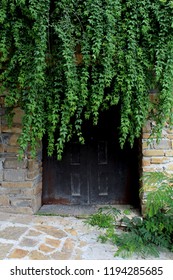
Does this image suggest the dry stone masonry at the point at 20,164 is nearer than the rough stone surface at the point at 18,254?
No

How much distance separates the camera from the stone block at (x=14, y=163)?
284 cm

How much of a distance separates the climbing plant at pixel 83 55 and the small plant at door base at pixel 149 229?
644mm

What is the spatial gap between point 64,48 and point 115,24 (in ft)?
1.74

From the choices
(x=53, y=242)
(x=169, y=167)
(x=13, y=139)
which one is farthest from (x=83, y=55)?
(x=53, y=242)

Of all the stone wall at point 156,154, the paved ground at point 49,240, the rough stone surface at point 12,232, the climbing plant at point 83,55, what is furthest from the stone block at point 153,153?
the rough stone surface at point 12,232

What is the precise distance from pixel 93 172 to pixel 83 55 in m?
1.61

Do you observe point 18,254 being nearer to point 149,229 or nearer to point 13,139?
point 149,229

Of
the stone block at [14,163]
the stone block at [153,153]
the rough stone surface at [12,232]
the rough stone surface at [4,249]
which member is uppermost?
the stone block at [153,153]

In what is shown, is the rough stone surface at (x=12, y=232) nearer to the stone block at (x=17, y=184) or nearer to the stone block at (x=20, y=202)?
the stone block at (x=20, y=202)

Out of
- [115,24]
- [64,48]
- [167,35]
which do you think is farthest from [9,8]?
[167,35]

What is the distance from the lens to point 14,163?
2.84 m

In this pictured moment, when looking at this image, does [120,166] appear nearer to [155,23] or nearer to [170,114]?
[170,114]

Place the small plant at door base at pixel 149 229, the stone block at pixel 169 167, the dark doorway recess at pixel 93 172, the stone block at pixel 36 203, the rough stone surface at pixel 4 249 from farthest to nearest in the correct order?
the dark doorway recess at pixel 93 172 < the stone block at pixel 36 203 < the stone block at pixel 169 167 < the small plant at door base at pixel 149 229 < the rough stone surface at pixel 4 249

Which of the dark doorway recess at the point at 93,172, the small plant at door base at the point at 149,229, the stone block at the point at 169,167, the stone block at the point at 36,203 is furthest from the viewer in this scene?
the dark doorway recess at the point at 93,172
